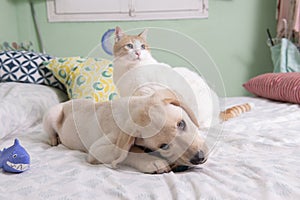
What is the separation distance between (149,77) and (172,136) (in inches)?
11.6

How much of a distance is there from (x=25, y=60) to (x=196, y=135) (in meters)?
1.39

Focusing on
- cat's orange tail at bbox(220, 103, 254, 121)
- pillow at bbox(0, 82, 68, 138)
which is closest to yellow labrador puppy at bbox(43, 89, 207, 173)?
pillow at bbox(0, 82, 68, 138)

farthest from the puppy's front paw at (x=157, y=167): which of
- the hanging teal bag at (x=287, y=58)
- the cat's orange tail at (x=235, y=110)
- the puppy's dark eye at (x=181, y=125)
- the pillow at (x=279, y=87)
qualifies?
the hanging teal bag at (x=287, y=58)

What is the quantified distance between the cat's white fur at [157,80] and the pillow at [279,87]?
29.5 inches

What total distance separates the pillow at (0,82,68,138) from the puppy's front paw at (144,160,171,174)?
0.72 m

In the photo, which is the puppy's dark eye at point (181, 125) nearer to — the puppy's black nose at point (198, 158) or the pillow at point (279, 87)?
the puppy's black nose at point (198, 158)

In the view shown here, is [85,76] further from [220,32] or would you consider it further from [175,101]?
[220,32]

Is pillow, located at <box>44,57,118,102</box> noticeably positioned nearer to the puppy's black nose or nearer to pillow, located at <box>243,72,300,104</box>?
the puppy's black nose

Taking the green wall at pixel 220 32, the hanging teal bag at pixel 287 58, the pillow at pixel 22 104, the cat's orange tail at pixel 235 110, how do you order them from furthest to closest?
the green wall at pixel 220 32
the hanging teal bag at pixel 287 58
the cat's orange tail at pixel 235 110
the pillow at pixel 22 104

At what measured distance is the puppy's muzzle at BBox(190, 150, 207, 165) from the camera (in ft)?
2.89

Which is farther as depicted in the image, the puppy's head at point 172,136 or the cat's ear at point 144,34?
the cat's ear at point 144,34

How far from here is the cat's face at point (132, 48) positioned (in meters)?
1.15

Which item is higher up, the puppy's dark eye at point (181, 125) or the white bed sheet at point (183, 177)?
the puppy's dark eye at point (181, 125)

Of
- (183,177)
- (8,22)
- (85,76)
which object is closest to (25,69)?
(85,76)
